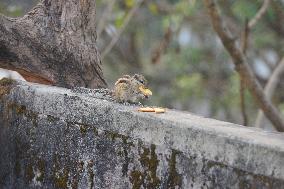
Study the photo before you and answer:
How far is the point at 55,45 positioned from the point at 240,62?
1.65 metres

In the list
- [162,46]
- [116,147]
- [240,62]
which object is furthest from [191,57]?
[116,147]

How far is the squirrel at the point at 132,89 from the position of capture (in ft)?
10.6

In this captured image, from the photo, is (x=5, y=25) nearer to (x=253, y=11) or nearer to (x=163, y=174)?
(x=163, y=174)

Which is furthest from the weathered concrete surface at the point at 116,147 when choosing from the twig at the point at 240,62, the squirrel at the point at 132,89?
the twig at the point at 240,62

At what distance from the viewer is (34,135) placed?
11.0ft

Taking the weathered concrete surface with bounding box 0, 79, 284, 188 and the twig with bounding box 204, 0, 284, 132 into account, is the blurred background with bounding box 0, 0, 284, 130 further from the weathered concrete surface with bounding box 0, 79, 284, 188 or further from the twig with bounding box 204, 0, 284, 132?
the weathered concrete surface with bounding box 0, 79, 284, 188

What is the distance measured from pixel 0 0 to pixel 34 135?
6.11 ft

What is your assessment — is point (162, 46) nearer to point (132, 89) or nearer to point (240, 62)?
point (240, 62)

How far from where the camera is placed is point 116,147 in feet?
9.51

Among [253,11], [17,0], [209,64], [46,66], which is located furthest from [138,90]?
[209,64]

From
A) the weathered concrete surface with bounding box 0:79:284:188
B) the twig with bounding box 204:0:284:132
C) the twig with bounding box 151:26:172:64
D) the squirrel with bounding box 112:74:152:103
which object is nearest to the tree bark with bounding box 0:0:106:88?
the weathered concrete surface with bounding box 0:79:284:188

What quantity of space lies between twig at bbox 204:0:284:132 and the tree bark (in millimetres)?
1256

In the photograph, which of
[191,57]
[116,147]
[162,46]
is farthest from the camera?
[191,57]

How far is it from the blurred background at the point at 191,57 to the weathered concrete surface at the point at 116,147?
4322 millimetres
